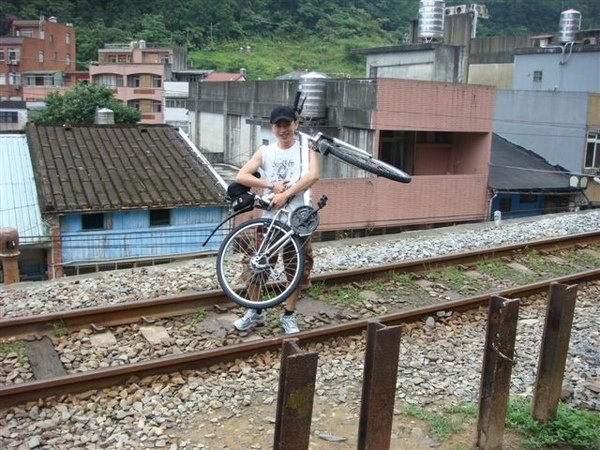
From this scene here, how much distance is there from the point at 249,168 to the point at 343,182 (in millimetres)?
15287

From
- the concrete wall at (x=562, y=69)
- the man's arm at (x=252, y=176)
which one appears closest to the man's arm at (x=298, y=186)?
the man's arm at (x=252, y=176)

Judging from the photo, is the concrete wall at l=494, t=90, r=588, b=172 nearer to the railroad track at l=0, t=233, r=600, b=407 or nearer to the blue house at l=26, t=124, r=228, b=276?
the blue house at l=26, t=124, r=228, b=276

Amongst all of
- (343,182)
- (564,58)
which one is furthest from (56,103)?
(564,58)

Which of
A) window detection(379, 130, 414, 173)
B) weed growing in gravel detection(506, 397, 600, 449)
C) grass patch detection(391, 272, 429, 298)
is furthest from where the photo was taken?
window detection(379, 130, 414, 173)

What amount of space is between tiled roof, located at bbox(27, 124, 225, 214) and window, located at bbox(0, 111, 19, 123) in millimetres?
29883

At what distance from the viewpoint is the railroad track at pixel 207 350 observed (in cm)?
446

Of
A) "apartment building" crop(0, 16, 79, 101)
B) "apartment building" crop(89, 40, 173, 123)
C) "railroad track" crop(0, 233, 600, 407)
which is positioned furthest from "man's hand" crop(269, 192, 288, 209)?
"apartment building" crop(0, 16, 79, 101)

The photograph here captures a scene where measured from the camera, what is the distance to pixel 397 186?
22.0 metres

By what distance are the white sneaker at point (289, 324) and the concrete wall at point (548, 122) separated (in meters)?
23.6

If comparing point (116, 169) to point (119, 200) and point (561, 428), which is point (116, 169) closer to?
point (119, 200)

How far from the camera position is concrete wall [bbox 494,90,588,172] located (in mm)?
26406

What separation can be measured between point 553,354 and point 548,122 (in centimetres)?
2553

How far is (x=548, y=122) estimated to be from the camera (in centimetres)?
2769

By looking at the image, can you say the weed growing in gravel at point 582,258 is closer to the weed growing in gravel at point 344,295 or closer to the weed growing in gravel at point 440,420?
the weed growing in gravel at point 344,295
